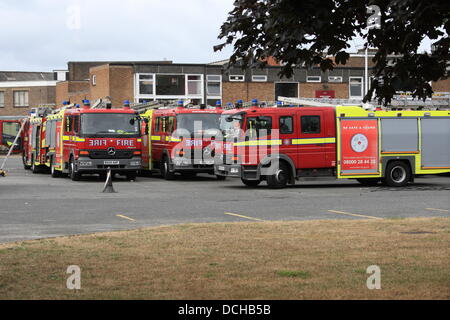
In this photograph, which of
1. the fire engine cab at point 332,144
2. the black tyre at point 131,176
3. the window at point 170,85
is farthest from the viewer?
the window at point 170,85

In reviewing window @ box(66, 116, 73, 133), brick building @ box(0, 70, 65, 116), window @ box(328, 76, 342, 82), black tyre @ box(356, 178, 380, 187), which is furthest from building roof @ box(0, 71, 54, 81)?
black tyre @ box(356, 178, 380, 187)

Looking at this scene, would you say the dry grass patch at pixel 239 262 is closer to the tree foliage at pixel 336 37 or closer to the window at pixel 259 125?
the tree foliage at pixel 336 37

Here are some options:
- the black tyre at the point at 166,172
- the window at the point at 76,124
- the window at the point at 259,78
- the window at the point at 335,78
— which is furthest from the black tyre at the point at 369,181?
the window at the point at 335,78

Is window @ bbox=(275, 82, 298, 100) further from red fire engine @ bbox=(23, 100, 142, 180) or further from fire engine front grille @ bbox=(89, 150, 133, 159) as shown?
fire engine front grille @ bbox=(89, 150, 133, 159)

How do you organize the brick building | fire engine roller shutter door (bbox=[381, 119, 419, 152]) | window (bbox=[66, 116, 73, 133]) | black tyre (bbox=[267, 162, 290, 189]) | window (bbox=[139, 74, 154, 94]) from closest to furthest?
black tyre (bbox=[267, 162, 290, 189]), fire engine roller shutter door (bbox=[381, 119, 419, 152]), window (bbox=[66, 116, 73, 133]), window (bbox=[139, 74, 154, 94]), the brick building

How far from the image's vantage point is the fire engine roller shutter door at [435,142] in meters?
28.0

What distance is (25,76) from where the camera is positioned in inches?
4370

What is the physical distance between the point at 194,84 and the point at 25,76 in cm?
4705

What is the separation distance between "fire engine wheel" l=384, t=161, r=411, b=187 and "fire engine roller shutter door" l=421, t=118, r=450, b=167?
634 millimetres

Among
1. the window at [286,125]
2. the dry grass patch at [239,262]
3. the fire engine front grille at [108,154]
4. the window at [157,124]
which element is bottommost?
the dry grass patch at [239,262]

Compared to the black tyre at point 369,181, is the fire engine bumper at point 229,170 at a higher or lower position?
higher

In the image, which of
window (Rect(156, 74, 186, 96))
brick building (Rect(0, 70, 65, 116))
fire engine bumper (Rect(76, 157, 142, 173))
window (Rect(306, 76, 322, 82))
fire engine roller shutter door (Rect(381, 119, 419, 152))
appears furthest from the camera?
brick building (Rect(0, 70, 65, 116))

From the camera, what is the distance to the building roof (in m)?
108

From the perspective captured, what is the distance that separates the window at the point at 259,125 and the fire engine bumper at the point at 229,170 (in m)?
1.16
